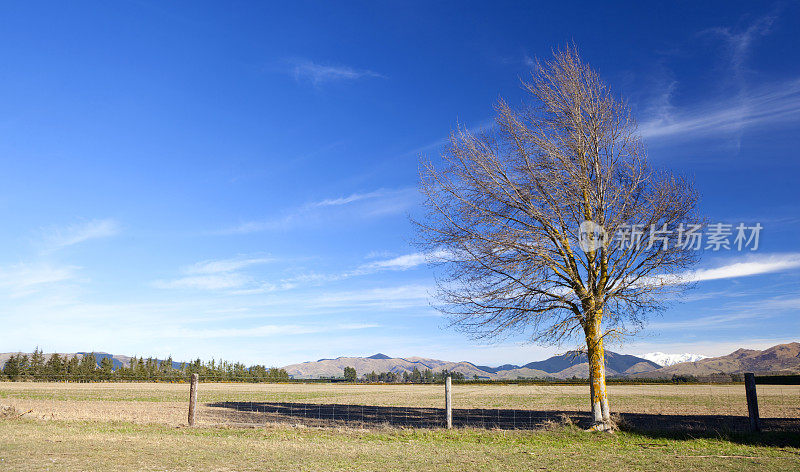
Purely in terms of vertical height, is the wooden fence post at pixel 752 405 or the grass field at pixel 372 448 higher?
the wooden fence post at pixel 752 405

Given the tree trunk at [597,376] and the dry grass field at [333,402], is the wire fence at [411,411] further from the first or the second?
the tree trunk at [597,376]

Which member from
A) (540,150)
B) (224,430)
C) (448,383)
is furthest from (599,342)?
(224,430)

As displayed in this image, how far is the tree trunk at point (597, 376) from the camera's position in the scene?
42.5ft

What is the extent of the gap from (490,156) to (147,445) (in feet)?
36.3

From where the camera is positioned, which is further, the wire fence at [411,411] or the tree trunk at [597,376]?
the wire fence at [411,411]

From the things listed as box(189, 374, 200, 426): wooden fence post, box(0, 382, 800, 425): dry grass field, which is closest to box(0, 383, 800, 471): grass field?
box(189, 374, 200, 426): wooden fence post

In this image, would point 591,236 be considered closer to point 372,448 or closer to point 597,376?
point 597,376

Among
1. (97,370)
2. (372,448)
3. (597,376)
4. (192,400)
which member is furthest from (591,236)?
(97,370)

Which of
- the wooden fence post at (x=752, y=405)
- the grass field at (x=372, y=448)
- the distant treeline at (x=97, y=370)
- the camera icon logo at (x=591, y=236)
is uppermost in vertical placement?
the camera icon logo at (x=591, y=236)

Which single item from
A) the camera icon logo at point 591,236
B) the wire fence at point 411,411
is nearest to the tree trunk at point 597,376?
the wire fence at point 411,411

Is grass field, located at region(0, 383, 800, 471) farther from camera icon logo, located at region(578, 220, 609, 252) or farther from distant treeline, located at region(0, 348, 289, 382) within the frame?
distant treeline, located at region(0, 348, 289, 382)

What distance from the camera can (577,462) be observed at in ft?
29.5

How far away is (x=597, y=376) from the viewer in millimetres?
13227

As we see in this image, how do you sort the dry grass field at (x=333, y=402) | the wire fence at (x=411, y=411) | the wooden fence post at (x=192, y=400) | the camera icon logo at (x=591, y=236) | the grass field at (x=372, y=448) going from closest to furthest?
the grass field at (x=372, y=448), the camera icon logo at (x=591, y=236), the wooden fence post at (x=192, y=400), the wire fence at (x=411, y=411), the dry grass field at (x=333, y=402)
